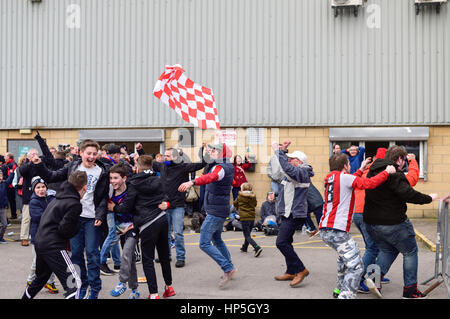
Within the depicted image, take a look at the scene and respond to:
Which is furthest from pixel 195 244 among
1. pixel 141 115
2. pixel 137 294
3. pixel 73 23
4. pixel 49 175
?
pixel 73 23

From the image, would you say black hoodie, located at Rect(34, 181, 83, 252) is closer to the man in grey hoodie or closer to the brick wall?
the man in grey hoodie

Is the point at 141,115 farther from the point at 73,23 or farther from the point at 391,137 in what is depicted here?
the point at 391,137

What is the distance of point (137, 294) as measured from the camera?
5.98 m

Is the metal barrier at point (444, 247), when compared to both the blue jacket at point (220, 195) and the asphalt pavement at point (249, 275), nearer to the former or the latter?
the asphalt pavement at point (249, 275)

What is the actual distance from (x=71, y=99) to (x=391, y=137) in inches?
367

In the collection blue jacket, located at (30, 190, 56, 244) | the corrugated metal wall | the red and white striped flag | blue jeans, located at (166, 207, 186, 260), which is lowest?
blue jeans, located at (166, 207, 186, 260)

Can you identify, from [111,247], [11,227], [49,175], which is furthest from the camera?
[11,227]

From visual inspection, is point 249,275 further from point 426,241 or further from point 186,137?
point 186,137

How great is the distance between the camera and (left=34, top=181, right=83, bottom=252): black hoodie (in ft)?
16.3

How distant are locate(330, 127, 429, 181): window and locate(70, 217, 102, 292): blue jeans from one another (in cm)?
881

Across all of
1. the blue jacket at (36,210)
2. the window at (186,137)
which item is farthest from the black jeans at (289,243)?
the window at (186,137)

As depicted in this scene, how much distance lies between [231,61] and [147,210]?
8676 mm

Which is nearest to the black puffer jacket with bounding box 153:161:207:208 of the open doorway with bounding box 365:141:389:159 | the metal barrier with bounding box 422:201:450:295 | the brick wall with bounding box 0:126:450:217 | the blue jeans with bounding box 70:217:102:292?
the blue jeans with bounding box 70:217:102:292

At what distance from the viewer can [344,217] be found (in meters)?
5.61
